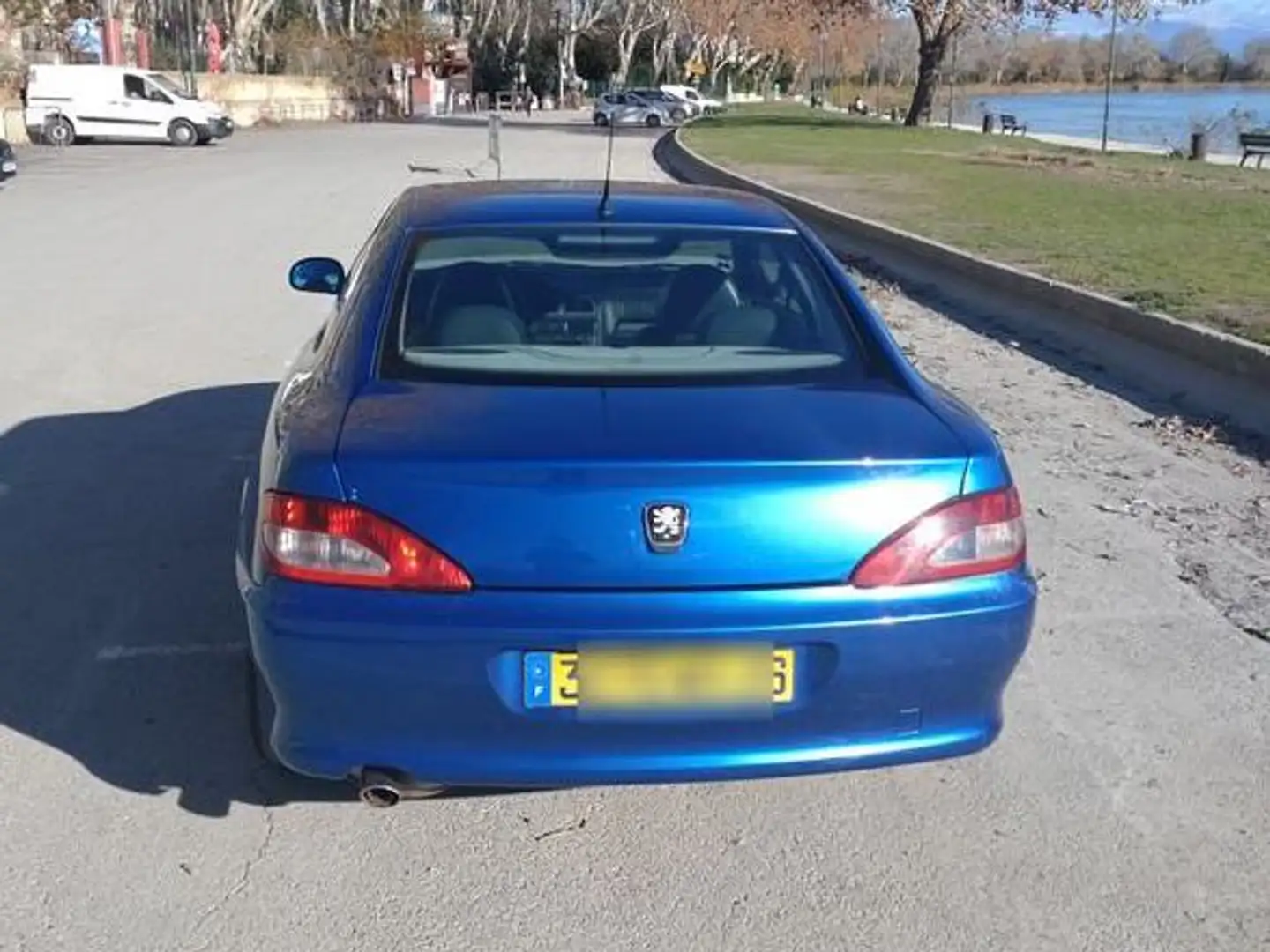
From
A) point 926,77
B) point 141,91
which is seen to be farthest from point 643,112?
point 141,91

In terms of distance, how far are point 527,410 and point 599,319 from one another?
88 centimetres

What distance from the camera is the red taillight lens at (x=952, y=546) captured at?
3.06m

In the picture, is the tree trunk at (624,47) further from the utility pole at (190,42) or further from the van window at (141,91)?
the van window at (141,91)

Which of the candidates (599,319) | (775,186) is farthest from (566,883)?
(775,186)

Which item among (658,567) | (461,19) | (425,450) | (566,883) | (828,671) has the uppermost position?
(461,19)

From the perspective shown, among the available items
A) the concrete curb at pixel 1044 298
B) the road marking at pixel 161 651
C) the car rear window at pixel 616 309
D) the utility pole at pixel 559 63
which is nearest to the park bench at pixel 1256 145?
the concrete curb at pixel 1044 298

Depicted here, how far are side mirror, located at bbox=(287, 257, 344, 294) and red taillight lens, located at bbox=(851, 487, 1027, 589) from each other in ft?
9.53

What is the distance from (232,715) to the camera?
4039mm

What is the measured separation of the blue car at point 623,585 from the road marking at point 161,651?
119 centimetres

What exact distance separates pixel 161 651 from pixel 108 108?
38.9 metres

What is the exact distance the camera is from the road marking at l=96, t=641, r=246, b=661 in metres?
4.46

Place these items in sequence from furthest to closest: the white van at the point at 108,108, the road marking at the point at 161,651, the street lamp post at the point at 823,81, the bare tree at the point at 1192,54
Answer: the bare tree at the point at 1192,54 < the street lamp post at the point at 823,81 < the white van at the point at 108,108 < the road marking at the point at 161,651

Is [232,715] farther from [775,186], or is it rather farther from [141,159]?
[141,159]

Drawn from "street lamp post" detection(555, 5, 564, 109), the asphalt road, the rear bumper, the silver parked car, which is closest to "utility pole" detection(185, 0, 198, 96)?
the silver parked car
